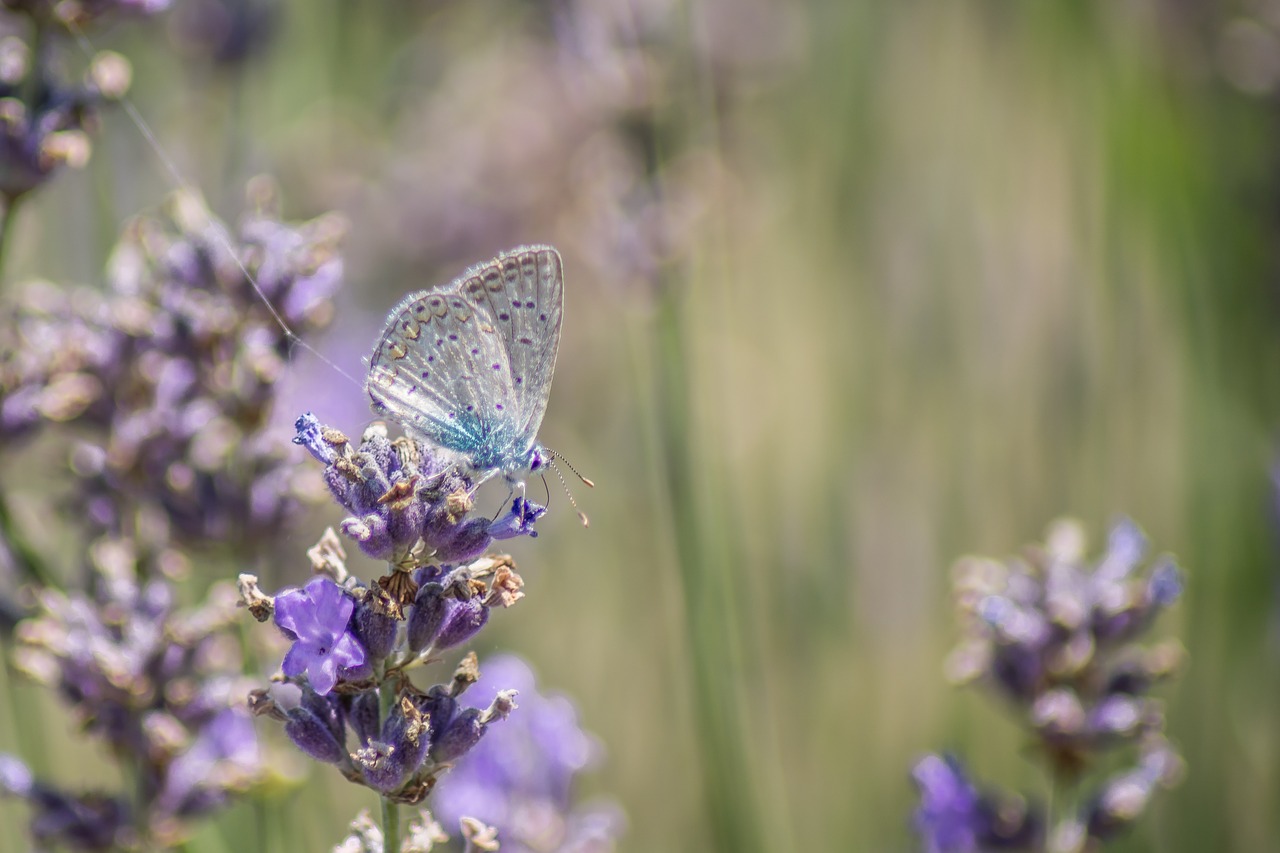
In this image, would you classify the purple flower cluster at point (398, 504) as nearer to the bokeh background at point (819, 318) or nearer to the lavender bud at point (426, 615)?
the lavender bud at point (426, 615)

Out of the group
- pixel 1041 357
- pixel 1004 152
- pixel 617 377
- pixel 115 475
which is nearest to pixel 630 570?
pixel 617 377

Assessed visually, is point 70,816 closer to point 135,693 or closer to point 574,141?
point 135,693

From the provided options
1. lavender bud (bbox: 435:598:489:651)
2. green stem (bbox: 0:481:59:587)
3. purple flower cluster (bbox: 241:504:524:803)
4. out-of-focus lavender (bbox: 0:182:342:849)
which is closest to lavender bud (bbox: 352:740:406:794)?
purple flower cluster (bbox: 241:504:524:803)

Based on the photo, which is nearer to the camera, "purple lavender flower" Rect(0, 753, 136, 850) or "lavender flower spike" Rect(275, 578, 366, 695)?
"lavender flower spike" Rect(275, 578, 366, 695)

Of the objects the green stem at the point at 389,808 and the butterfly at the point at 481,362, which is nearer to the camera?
the green stem at the point at 389,808

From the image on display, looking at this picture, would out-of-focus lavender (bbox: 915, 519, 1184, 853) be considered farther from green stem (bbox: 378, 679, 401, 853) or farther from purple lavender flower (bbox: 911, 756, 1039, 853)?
green stem (bbox: 378, 679, 401, 853)

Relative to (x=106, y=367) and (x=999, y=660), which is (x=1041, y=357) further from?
(x=106, y=367)

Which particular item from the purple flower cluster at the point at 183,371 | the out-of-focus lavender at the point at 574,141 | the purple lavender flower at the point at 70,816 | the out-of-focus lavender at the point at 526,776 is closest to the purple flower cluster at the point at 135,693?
the purple lavender flower at the point at 70,816
